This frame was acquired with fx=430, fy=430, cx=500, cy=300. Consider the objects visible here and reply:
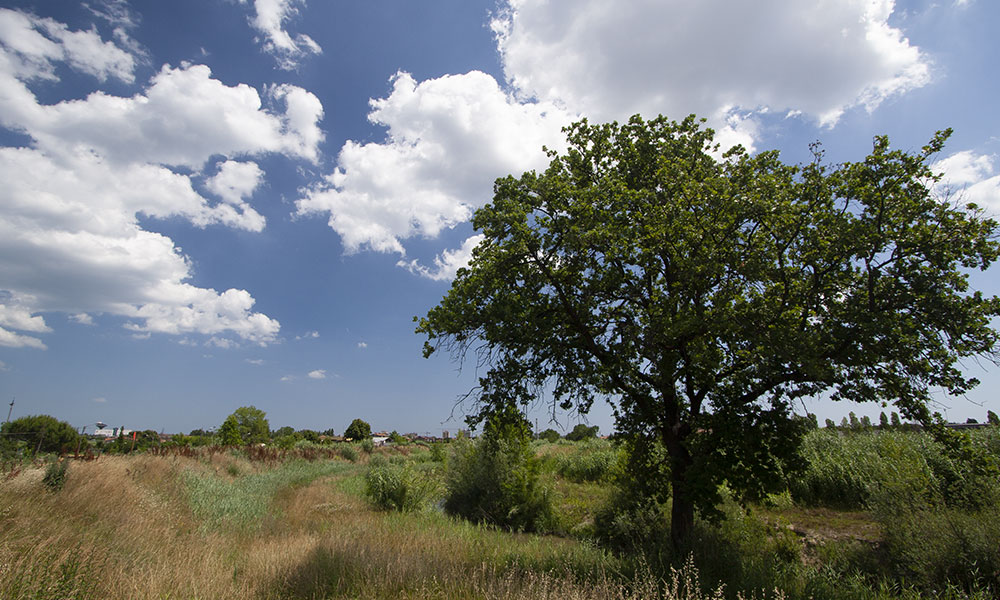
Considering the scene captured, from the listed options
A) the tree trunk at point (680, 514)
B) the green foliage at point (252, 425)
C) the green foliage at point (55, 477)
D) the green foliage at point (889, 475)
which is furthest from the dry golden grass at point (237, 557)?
the green foliage at point (252, 425)

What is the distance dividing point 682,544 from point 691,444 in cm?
238

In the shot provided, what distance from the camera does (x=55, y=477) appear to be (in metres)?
10.2

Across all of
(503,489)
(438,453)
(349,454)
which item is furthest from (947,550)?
(349,454)

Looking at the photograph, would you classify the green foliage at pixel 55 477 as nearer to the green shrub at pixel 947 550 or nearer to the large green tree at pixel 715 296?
the large green tree at pixel 715 296

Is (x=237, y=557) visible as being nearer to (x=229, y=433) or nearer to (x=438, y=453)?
(x=438, y=453)

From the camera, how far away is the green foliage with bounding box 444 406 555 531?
17.5 m

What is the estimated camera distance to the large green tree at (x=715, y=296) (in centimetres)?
780

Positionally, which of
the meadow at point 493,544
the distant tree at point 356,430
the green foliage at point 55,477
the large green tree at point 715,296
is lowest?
the distant tree at point 356,430

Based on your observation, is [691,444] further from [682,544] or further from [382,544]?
[382,544]

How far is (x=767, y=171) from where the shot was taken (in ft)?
33.9

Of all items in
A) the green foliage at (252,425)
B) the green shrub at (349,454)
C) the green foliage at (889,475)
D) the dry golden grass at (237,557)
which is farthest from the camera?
the green foliage at (252,425)

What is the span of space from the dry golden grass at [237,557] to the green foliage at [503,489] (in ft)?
13.5

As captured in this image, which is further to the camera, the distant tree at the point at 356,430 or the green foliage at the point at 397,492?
the distant tree at the point at 356,430

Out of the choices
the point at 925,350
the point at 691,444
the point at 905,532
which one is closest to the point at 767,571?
the point at 691,444
